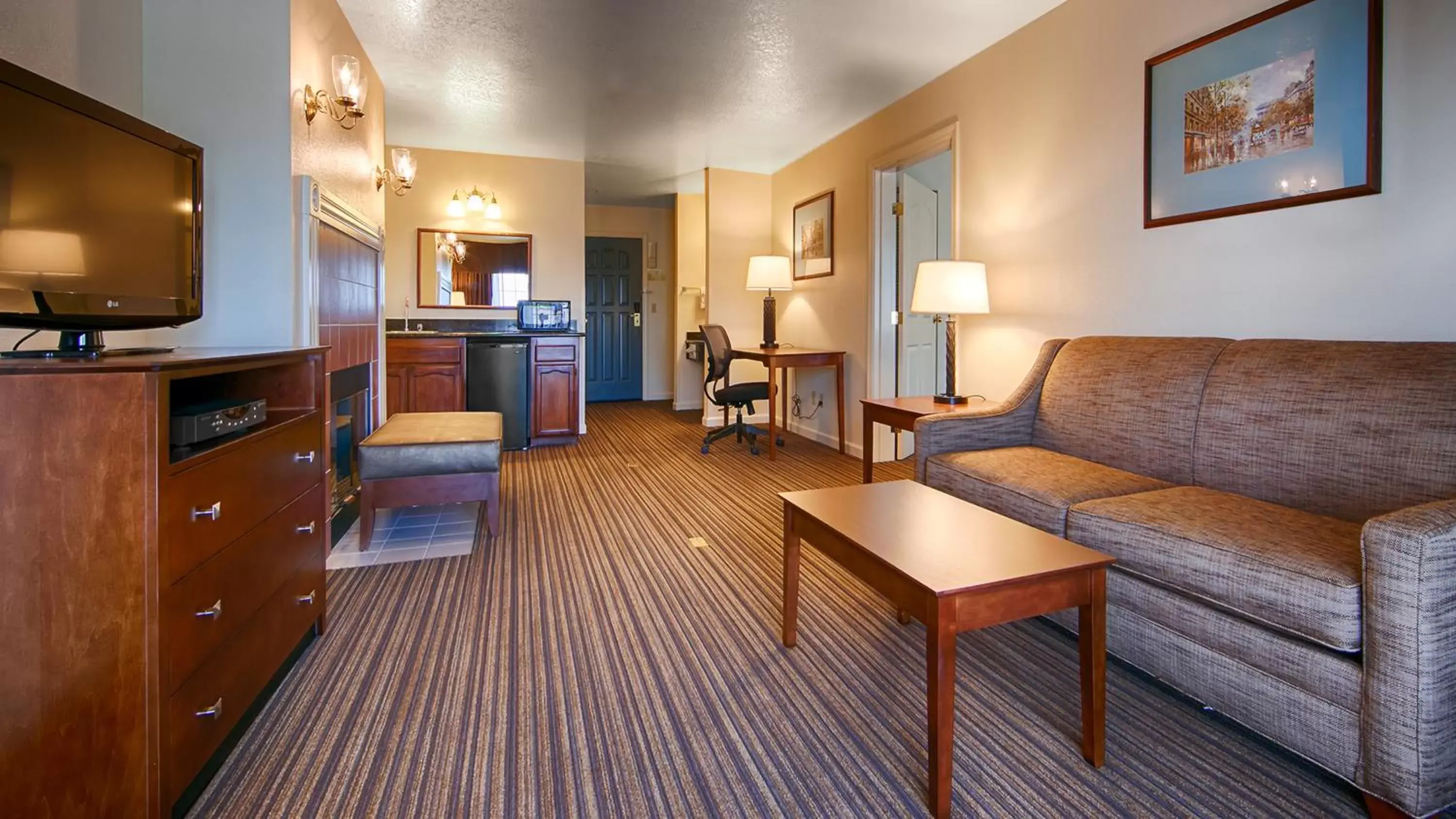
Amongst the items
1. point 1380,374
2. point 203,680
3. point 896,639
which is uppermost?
point 1380,374

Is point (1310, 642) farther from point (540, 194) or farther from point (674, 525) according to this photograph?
point (540, 194)

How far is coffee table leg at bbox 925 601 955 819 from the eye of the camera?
127cm

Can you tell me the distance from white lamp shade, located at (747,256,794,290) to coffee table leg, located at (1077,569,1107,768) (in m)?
4.13

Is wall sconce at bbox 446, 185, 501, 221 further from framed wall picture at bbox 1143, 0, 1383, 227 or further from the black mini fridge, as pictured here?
framed wall picture at bbox 1143, 0, 1383, 227

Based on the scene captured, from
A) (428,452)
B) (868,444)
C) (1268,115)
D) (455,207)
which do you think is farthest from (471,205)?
(1268,115)

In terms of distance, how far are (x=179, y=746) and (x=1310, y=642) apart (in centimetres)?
A: 219

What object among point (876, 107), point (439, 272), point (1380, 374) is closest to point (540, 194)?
point (439, 272)

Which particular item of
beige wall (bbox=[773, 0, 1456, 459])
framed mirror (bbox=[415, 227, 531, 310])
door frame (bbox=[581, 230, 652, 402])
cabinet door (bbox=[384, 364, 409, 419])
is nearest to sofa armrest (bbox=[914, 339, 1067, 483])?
beige wall (bbox=[773, 0, 1456, 459])

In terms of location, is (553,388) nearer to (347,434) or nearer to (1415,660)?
(347,434)

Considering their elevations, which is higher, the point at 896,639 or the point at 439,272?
the point at 439,272

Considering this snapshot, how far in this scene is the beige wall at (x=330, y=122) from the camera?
8.32 feet

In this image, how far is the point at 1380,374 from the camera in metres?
1.77

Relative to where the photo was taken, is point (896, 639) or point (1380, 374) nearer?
point (1380, 374)

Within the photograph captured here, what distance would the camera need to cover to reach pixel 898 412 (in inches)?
121
